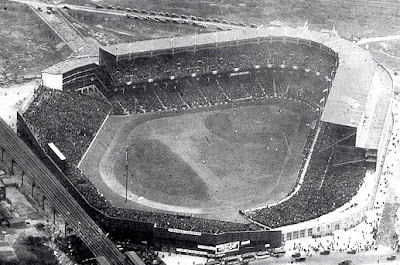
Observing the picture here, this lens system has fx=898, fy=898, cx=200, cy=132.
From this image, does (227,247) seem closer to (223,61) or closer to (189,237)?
(189,237)

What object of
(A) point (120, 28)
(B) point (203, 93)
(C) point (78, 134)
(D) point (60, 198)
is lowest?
(D) point (60, 198)

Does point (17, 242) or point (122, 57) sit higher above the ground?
point (122, 57)

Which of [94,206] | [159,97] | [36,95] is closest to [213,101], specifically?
[159,97]

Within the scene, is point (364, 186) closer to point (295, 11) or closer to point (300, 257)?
point (300, 257)

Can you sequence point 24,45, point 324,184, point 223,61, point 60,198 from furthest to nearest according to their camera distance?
1. point 24,45
2. point 223,61
3. point 324,184
4. point 60,198

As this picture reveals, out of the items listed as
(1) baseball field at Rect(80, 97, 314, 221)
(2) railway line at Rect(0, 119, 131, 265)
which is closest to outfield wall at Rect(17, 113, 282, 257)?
(2) railway line at Rect(0, 119, 131, 265)

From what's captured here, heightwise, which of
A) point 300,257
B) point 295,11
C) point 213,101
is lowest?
point 300,257

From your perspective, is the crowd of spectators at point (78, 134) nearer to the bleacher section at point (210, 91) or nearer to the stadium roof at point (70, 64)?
the bleacher section at point (210, 91)

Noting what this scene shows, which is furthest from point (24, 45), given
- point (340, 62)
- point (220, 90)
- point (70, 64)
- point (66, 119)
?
point (340, 62)
